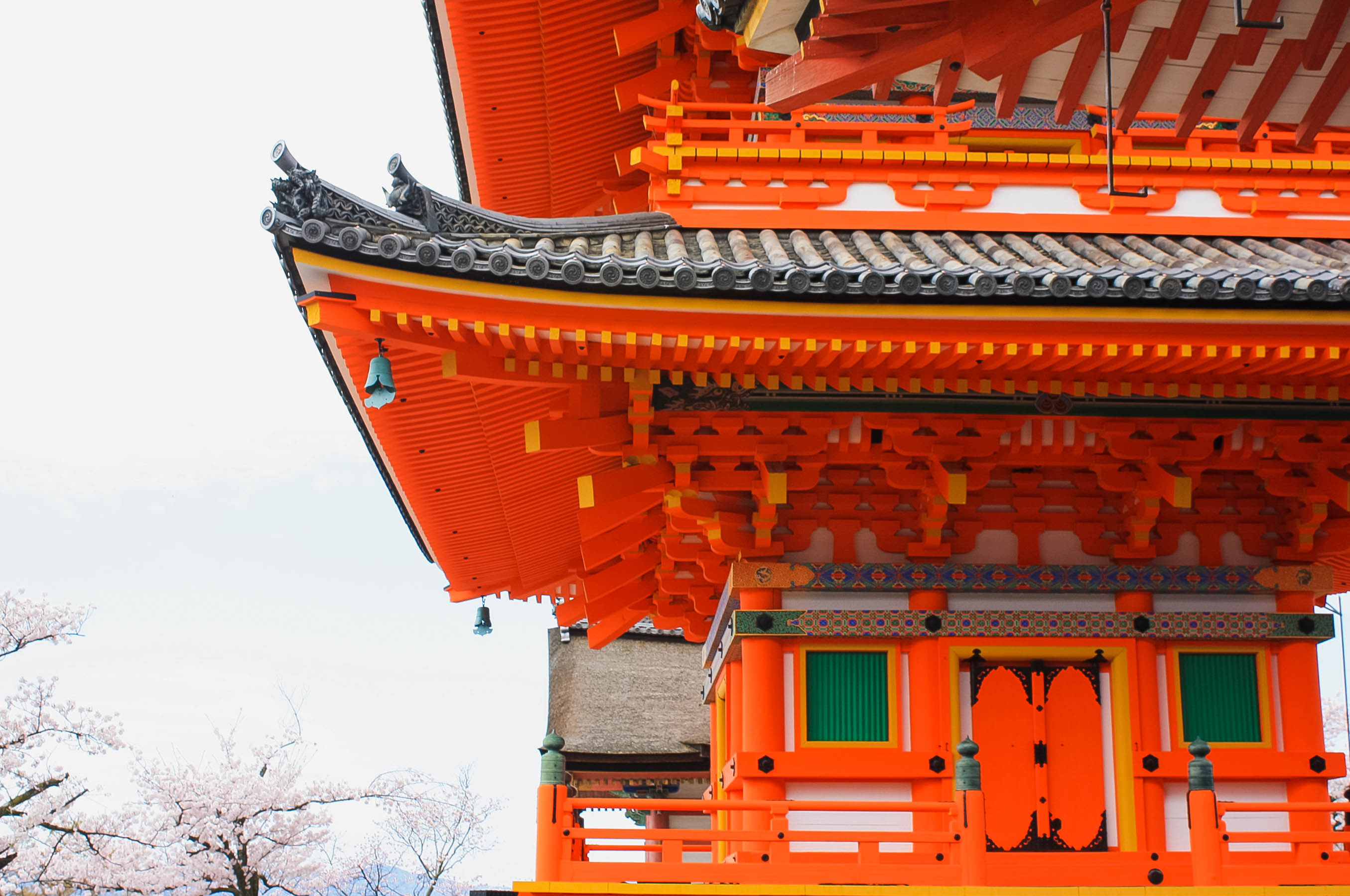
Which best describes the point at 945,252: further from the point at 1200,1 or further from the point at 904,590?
the point at 1200,1

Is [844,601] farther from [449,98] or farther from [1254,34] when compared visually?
[449,98]

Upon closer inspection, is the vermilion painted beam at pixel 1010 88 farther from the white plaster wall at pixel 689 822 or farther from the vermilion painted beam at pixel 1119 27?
the white plaster wall at pixel 689 822

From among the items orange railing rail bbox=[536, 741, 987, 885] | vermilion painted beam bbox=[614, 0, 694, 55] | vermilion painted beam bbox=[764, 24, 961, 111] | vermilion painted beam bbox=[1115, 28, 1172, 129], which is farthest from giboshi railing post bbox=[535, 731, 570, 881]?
vermilion painted beam bbox=[614, 0, 694, 55]

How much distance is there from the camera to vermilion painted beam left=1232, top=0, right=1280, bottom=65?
517cm

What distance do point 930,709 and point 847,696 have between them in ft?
1.79

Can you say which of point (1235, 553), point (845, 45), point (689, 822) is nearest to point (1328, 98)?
point (845, 45)

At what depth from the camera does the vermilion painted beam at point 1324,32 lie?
5305 mm

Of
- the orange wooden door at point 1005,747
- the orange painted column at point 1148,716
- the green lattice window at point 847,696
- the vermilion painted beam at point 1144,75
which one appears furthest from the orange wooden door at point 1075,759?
the vermilion painted beam at point 1144,75

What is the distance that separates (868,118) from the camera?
33.9ft

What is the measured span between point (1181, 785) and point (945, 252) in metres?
3.92

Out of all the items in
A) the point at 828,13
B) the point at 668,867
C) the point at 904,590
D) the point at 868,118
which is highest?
the point at 868,118

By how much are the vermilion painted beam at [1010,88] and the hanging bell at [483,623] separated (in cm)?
1108

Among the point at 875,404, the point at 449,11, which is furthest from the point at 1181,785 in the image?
the point at 449,11

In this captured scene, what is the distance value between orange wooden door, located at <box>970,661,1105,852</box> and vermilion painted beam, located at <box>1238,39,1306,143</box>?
4.09 meters
